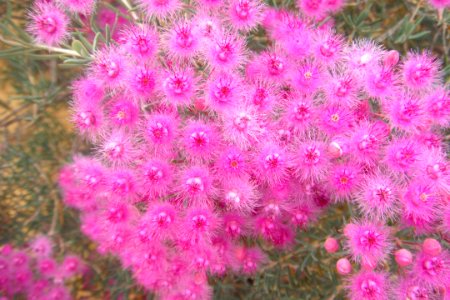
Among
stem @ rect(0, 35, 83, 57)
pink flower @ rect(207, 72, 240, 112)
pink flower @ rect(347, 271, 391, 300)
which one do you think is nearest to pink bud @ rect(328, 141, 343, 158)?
pink flower @ rect(207, 72, 240, 112)

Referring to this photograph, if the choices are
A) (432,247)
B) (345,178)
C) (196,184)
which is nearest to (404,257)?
(432,247)

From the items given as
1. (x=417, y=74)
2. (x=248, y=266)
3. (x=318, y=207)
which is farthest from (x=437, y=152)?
(x=248, y=266)

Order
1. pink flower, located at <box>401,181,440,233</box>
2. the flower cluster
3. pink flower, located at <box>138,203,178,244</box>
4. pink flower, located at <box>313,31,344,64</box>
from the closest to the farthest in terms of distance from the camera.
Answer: pink flower, located at <box>401,181,440,233</box>
pink flower, located at <box>138,203,178,244</box>
pink flower, located at <box>313,31,344,64</box>
the flower cluster

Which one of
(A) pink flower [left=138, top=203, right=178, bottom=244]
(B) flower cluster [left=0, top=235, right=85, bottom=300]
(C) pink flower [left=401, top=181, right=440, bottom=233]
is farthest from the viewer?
(B) flower cluster [left=0, top=235, right=85, bottom=300]

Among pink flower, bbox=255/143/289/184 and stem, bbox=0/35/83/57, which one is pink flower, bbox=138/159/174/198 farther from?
stem, bbox=0/35/83/57

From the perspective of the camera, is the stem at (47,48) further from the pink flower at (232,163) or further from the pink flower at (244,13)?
the pink flower at (232,163)

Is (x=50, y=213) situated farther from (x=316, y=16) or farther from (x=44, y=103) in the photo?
(x=316, y=16)

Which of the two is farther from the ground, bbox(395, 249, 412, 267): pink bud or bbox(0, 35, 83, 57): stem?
bbox(0, 35, 83, 57): stem
